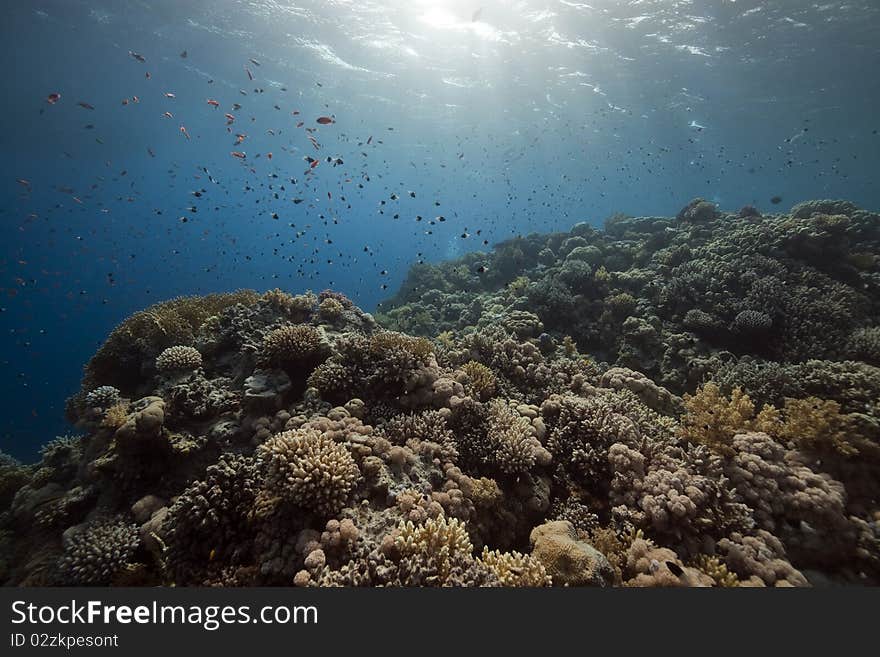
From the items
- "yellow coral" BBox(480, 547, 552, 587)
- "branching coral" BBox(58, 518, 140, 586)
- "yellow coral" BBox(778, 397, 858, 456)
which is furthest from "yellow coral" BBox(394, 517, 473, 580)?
"yellow coral" BBox(778, 397, 858, 456)

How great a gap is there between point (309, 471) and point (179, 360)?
477cm

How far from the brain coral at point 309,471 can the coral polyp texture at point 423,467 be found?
3 cm

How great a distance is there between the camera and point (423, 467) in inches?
226

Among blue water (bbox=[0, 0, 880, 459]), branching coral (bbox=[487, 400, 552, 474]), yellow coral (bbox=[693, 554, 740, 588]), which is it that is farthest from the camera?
blue water (bbox=[0, 0, 880, 459])

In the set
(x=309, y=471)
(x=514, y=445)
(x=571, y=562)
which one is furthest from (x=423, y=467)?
(x=571, y=562)

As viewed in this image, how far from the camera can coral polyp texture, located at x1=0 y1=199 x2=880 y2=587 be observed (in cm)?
449

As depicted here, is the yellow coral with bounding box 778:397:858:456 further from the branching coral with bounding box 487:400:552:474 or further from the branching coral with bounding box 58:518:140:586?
the branching coral with bounding box 58:518:140:586

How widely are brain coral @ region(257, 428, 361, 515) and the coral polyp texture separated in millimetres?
28

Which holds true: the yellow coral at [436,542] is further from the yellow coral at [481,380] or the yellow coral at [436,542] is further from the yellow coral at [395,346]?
the yellow coral at [395,346]

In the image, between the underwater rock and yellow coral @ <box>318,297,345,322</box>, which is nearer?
the underwater rock

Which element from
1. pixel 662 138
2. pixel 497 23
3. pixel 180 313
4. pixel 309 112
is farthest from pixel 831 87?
pixel 180 313

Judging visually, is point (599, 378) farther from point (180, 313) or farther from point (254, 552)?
point (180, 313)

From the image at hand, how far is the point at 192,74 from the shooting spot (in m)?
32.1

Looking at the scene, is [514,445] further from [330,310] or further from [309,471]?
[330,310]
